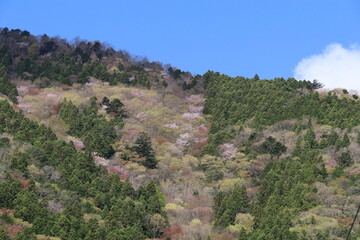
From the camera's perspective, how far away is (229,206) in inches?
1831

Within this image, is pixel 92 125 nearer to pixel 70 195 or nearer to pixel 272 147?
pixel 272 147

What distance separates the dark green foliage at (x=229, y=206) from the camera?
45.3 metres

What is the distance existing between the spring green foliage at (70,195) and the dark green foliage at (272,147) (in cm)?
1094

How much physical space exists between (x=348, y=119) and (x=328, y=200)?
16157 mm

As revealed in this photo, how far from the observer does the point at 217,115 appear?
70062mm

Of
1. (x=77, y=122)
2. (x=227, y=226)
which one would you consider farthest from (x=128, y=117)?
(x=227, y=226)

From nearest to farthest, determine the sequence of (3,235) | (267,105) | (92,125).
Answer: (3,235) → (92,125) → (267,105)

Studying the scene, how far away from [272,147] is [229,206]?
37.6 ft

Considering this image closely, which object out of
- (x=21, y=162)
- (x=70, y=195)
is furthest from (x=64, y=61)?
(x=70, y=195)

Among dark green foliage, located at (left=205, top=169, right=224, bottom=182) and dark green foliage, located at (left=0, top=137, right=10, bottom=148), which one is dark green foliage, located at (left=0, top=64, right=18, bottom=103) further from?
dark green foliage, located at (left=205, top=169, right=224, bottom=182)

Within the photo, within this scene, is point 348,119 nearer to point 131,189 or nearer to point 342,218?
point 342,218

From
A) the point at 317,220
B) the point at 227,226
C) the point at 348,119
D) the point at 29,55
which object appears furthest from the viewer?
the point at 29,55

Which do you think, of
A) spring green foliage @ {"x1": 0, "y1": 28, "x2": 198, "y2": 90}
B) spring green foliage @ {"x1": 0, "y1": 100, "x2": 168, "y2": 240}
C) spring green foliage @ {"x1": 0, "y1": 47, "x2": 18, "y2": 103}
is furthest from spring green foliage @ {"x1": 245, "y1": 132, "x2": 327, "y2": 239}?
spring green foliage @ {"x1": 0, "y1": 28, "x2": 198, "y2": 90}

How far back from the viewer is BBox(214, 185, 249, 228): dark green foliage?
45.3 metres
